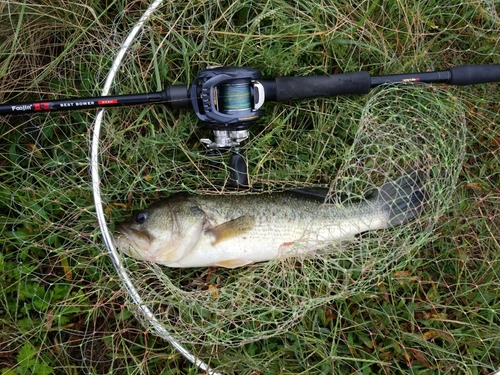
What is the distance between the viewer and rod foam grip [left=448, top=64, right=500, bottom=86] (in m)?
2.56

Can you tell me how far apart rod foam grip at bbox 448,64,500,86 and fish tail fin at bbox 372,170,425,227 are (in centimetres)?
55

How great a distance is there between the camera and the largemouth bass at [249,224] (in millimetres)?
2488

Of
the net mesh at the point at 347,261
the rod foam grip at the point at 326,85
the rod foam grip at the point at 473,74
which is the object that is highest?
the rod foam grip at the point at 326,85

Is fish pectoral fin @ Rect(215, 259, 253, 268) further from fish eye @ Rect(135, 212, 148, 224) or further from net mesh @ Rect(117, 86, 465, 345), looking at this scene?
fish eye @ Rect(135, 212, 148, 224)

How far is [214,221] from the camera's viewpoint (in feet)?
8.25

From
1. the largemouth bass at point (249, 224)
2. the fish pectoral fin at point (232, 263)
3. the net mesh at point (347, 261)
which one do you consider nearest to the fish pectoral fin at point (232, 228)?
the largemouth bass at point (249, 224)

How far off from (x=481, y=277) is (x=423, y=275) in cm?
34

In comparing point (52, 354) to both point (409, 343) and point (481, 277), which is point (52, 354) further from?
point (481, 277)

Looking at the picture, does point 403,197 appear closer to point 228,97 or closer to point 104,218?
point 228,97

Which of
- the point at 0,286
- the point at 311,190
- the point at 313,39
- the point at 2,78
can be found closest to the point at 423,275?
the point at 311,190

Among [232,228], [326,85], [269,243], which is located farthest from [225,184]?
[326,85]

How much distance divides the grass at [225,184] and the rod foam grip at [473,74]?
0.53 ft

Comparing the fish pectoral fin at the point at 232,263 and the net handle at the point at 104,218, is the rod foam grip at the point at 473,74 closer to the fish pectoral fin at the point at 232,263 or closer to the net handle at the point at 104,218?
the fish pectoral fin at the point at 232,263

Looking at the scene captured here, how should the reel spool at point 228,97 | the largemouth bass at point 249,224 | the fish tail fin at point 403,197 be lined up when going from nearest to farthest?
1. the reel spool at point 228,97
2. the largemouth bass at point 249,224
3. the fish tail fin at point 403,197
